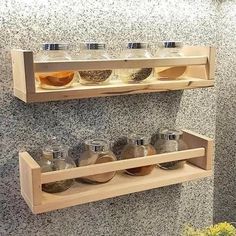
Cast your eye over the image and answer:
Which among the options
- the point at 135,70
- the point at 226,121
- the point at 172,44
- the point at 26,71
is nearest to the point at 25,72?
the point at 26,71

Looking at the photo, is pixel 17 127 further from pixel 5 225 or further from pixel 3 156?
pixel 5 225

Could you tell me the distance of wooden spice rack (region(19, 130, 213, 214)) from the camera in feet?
2.35

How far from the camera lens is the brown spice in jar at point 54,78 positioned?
2.39ft

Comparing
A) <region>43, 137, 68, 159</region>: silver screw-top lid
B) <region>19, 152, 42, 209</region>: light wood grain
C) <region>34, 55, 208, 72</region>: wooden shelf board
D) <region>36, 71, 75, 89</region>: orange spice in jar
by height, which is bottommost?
<region>19, 152, 42, 209</region>: light wood grain

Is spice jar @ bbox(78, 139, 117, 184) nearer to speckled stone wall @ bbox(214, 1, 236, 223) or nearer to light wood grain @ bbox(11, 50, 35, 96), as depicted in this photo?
Result: light wood grain @ bbox(11, 50, 35, 96)

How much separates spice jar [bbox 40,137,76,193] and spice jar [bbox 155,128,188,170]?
0.25 meters

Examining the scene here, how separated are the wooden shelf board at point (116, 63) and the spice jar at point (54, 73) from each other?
36 mm

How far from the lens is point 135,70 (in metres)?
0.82

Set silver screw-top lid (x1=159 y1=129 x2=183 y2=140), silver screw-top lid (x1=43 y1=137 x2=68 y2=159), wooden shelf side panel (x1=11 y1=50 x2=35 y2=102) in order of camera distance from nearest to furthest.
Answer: wooden shelf side panel (x1=11 y1=50 x2=35 y2=102) < silver screw-top lid (x1=43 y1=137 x2=68 y2=159) < silver screw-top lid (x1=159 y1=129 x2=183 y2=140)

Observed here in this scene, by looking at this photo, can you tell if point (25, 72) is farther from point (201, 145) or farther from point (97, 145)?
point (201, 145)

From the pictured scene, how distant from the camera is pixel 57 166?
79cm

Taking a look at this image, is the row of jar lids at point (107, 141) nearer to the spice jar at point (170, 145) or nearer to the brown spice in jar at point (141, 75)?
the spice jar at point (170, 145)

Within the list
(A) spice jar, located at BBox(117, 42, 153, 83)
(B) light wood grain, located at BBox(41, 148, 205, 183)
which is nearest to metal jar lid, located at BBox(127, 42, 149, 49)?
(A) spice jar, located at BBox(117, 42, 153, 83)

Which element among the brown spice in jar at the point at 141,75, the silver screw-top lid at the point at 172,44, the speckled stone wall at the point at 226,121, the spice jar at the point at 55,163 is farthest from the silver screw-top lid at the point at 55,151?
the speckled stone wall at the point at 226,121
